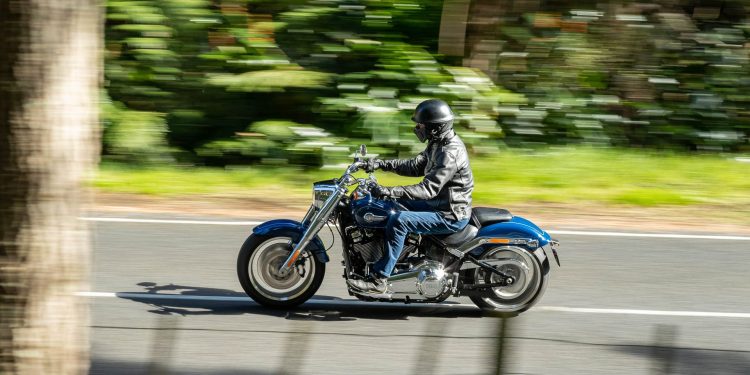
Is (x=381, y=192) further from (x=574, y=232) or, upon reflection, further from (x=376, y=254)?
(x=574, y=232)

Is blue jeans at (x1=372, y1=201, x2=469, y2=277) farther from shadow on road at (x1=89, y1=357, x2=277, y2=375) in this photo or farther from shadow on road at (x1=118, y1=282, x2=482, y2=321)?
shadow on road at (x1=89, y1=357, x2=277, y2=375)

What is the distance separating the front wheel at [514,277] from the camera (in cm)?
812

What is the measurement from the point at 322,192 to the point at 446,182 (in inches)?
36.5

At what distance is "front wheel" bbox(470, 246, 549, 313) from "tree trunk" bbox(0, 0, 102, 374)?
4.67m

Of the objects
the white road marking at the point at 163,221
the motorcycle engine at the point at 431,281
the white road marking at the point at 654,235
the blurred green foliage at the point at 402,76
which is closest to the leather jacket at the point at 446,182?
the motorcycle engine at the point at 431,281

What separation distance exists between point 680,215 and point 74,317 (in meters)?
9.86

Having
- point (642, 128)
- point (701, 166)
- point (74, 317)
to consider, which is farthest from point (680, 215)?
point (74, 317)

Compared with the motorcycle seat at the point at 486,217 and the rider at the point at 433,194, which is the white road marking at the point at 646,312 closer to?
the motorcycle seat at the point at 486,217

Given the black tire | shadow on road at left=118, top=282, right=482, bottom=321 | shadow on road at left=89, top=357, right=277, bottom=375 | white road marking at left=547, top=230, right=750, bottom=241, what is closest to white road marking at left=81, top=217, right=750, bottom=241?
white road marking at left=547, top=230, right=750, bottom=241

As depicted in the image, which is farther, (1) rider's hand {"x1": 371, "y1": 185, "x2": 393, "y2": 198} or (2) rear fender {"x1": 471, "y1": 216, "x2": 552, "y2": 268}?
(2) rear fender {"x1": 471, "y1": 216, "x2": 552, "y2": 268}

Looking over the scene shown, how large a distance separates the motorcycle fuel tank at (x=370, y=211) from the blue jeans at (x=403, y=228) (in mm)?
62

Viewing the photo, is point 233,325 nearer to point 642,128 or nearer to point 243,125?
point 243,125

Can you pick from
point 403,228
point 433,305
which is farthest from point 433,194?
point 433,305

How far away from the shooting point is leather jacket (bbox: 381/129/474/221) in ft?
25.9
